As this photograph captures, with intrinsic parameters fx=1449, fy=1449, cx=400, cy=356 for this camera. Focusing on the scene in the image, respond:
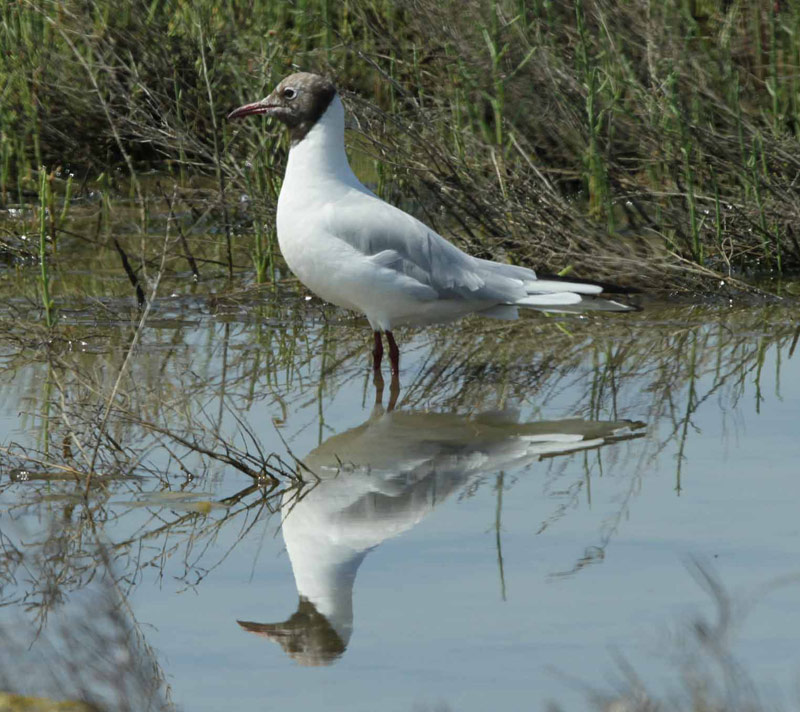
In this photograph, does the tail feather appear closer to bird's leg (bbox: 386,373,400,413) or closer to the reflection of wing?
bird's leg (bbox: 386,373,400,413)

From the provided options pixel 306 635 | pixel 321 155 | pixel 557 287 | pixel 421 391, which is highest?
pixel 321 155

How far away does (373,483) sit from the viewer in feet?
13.3

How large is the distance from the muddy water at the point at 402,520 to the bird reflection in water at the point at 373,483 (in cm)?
1

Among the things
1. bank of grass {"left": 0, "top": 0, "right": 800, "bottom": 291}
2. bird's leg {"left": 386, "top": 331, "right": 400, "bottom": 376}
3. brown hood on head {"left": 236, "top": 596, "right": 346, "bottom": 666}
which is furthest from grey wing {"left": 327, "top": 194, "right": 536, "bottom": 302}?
brown hood on head {"left": 236, "top": 596, "right": 346, "bottom": 666}

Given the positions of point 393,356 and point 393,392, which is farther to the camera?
point 393,356

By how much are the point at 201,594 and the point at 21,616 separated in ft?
1.31

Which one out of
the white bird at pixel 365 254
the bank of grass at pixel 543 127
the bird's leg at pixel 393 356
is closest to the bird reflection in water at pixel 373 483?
the bird's leg at pixel 393 356

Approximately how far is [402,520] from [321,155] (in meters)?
2.03

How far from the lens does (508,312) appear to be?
18.5 feet

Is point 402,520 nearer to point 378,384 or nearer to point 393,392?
point 393,392

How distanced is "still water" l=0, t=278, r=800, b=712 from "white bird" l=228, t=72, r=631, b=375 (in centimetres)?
24

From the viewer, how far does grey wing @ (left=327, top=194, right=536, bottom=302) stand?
5.20 metres

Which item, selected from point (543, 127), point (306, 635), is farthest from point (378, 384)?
point (543, 127)

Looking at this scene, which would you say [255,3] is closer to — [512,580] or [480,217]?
[480,217]
